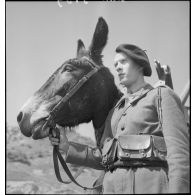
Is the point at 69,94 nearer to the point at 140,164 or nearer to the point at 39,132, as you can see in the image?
the point at 39,132

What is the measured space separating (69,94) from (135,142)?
2.39 ft

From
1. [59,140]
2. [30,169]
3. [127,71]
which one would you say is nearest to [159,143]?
[127,71]

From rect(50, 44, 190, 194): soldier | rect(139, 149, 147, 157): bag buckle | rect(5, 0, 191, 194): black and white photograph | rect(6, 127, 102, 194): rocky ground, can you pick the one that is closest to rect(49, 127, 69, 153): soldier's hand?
rect(5, 0, 191, 194): black and white photograph

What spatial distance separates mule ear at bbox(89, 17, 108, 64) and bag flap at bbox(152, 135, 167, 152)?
2.92ft

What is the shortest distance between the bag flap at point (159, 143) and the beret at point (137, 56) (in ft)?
1.50

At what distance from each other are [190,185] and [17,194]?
1733 mm

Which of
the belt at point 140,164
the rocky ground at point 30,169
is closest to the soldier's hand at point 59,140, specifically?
the belt at point 140,164

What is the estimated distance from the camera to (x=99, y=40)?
8.70 ft

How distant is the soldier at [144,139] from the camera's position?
186cm

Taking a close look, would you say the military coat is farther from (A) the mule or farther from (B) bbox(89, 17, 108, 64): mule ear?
(B) bbox(89, 17, 108, 64): mule ear
